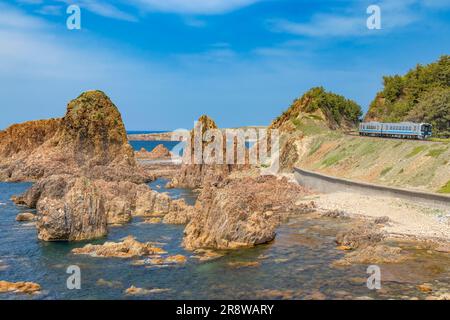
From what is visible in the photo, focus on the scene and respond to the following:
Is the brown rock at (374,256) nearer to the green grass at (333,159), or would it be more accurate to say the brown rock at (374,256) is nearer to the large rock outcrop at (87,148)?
the green grass at (333,159)

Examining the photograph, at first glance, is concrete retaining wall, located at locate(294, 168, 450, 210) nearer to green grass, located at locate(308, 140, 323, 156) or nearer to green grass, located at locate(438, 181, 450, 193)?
green grass, located at locate(438, 181, 450, 193)

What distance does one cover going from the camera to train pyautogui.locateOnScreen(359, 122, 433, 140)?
74375 mm

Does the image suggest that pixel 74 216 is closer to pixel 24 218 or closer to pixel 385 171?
pixel 24 218

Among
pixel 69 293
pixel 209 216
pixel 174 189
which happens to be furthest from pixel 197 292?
pixel 174 189

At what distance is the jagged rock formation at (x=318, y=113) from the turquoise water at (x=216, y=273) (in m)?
74.0

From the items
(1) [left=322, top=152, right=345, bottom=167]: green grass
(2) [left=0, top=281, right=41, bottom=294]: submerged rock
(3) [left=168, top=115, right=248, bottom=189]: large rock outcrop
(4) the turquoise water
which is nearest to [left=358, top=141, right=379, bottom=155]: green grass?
(1) [left=322, top=152, right=345, bottom=167]: green grass

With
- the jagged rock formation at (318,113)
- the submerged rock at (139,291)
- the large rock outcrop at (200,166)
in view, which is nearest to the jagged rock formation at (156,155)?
the jagged rock formation at (318,113)

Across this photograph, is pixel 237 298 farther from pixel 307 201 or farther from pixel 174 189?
pixel 174 189

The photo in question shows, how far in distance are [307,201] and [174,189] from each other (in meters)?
28.6

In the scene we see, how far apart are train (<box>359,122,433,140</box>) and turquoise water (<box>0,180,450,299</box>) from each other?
44.7 metres

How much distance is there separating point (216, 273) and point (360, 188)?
32.7 metres

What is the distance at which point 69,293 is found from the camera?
24.5m

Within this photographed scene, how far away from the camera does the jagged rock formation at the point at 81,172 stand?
37344mm

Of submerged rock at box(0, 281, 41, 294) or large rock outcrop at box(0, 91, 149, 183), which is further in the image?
large rock outcrop at box(0, 91, 149, 183)
